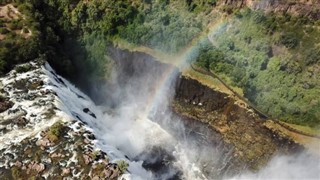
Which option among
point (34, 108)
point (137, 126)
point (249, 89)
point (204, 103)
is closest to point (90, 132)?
point (34, 108)

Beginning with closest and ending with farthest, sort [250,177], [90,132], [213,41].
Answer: [90,132] < [250,177] < [213,41]

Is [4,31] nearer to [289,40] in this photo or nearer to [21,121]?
[21,121]

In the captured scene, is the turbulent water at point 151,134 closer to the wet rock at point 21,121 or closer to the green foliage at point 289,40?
the wet rock at point 21,121

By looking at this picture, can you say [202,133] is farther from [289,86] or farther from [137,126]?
[289,86]

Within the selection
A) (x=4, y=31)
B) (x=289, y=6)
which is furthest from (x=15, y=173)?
(x=289, y=6)

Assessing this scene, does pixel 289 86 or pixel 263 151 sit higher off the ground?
pixel 289 86
